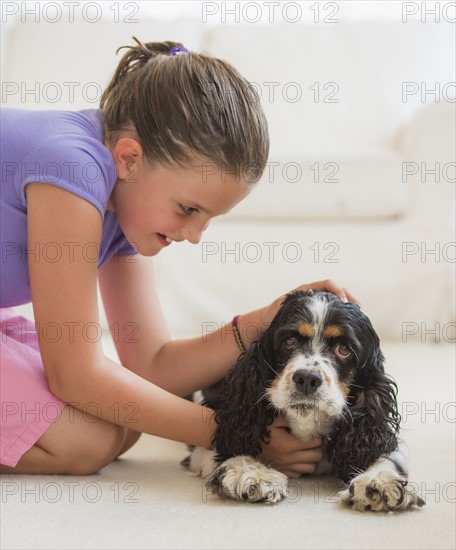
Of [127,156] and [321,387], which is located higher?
[127,156]

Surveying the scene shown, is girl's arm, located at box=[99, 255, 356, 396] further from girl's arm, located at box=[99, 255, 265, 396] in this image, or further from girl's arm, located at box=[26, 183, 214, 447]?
girl's arm, located at box=[26, 183, 214, 447]

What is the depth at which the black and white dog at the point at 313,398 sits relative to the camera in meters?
1.57

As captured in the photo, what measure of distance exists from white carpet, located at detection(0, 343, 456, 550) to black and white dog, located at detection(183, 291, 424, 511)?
7cm

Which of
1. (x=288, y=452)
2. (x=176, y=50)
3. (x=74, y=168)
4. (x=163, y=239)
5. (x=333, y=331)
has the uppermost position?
(x=176, y=50)

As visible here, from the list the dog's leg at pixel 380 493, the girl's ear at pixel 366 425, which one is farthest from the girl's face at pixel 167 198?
the dog's leg at pixel 380 493

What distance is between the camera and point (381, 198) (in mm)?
3553

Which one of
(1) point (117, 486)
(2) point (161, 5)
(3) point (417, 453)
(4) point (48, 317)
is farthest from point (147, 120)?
(2) point (161, 5)

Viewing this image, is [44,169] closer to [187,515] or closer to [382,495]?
[187,515]

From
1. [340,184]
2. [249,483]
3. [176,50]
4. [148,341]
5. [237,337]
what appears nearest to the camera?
[249,483]

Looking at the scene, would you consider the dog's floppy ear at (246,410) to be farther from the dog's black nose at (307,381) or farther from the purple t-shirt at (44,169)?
the purple t-shirt at (44,169)

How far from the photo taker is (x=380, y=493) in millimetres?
1427

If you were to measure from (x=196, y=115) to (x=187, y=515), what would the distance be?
0.74 metres

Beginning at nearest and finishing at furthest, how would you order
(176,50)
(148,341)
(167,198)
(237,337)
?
(167,198)
(176,50)
(237,337)
(148,341)

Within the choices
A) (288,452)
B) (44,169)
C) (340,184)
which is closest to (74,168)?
(44,169)
